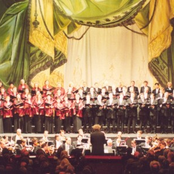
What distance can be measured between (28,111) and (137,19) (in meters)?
5.06

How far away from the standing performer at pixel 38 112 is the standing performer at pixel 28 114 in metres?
0.12

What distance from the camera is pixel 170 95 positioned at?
44.3 feet

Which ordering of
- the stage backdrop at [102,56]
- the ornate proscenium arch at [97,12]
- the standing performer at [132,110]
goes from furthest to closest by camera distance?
the stage backdrop at [102,56] → the ornate proscenium arch at [97,12] → the standing performer at [132,110]

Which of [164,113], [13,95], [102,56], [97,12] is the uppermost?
[97,12]

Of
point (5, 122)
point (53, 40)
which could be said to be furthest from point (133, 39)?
point (5, 122)

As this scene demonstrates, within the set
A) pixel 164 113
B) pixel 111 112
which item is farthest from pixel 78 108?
pixel 164 113

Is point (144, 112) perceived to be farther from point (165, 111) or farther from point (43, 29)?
point (43, 29)

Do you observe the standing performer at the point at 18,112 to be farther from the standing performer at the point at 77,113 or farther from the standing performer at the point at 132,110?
the standing performer at the point at 132,110

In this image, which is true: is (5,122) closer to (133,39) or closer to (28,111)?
(28,111)

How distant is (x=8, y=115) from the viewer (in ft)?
44.7

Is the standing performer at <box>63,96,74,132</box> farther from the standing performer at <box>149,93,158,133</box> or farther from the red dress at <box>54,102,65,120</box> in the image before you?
the standing performer at <box>149,93,158,133</box>

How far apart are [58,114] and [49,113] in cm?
26

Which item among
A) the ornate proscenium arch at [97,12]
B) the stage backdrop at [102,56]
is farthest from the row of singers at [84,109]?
the ornate proscenium arch at [97,12]

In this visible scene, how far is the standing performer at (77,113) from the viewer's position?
13622mm
